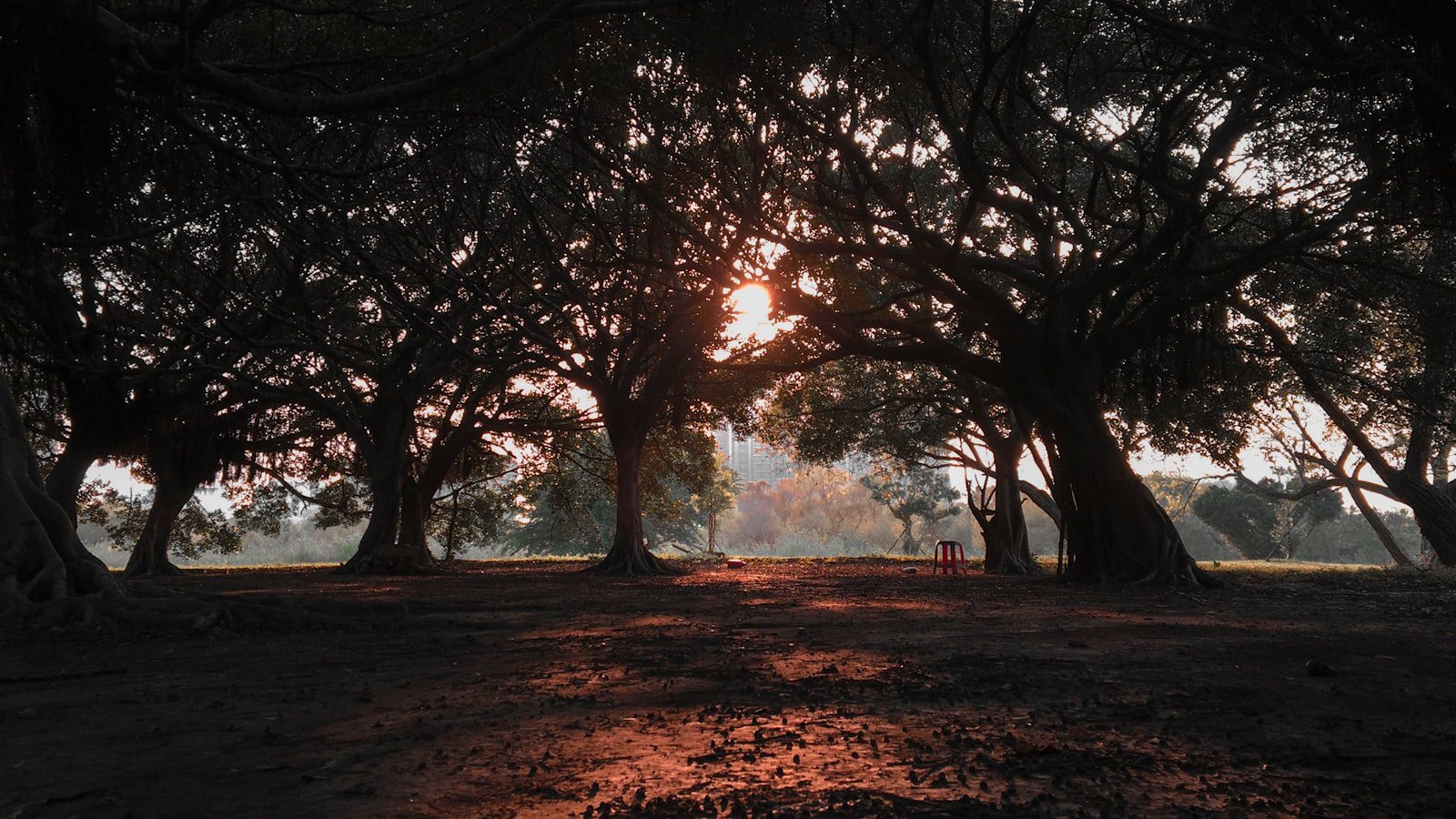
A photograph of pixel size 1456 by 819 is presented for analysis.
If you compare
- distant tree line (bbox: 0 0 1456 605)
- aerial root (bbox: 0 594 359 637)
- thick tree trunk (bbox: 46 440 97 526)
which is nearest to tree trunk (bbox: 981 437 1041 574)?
distant tree line (bbox: 0 0 1456 605)

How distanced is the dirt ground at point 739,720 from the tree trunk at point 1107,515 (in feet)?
18.2

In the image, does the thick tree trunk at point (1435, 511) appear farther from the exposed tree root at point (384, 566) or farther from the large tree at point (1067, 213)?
the exposed tree root at point (384, 566)

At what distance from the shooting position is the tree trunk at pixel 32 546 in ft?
31.3

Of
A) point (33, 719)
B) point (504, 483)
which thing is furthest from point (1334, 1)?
point (504, 483)

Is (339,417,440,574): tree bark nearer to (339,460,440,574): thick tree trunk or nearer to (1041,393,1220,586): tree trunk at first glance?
(339,460,440,574): thick tree trunk

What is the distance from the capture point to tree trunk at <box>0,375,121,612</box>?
9531 mm

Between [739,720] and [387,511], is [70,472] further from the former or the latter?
[739,720]

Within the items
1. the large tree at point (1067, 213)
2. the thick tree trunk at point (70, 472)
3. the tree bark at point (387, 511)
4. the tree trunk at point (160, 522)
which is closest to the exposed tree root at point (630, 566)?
the tree bark at point (387, 511)

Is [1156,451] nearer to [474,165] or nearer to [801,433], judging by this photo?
[801,433]

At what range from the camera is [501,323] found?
22.1 metres

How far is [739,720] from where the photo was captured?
4.52 m

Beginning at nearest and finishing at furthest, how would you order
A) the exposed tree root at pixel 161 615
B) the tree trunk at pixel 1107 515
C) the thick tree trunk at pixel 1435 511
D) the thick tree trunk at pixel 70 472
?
the exposed tree root at pixel 161 615, the tree trunk at pixel 1107 515, the thick tree trunk at pixel 70 472, the thick tree trunk at pixel 1435 511

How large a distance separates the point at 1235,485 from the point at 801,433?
47880 mm

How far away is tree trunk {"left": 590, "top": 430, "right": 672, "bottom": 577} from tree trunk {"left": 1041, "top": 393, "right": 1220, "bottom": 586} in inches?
408
